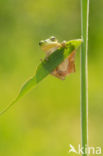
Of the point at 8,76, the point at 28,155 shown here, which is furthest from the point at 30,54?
the point at 28,155

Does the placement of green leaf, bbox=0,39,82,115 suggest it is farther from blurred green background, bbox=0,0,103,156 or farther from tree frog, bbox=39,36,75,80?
blurred green background, bbox=0,0,103,156

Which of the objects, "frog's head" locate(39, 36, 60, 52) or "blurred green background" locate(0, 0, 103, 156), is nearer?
"frog's head" locate(39, 36, 60, 52)

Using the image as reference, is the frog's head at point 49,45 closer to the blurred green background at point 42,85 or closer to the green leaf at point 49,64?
the green leaf at point 49,64

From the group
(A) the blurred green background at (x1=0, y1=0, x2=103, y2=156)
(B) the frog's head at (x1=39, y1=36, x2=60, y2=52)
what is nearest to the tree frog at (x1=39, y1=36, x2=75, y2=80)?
(B) the frog's head at (x1=39, y1=36, x2=60, y2=52)

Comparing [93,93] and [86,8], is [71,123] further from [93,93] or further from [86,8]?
[86,8]

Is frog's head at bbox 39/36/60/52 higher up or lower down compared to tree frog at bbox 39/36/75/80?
higher up
